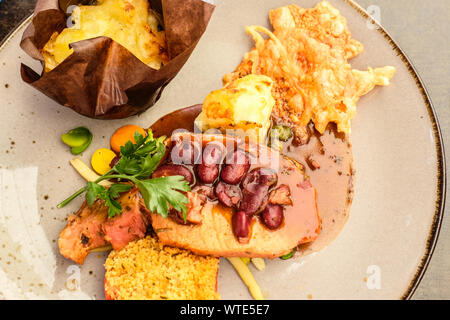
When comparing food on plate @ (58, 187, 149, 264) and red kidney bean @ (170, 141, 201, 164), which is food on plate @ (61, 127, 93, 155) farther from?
red kidney bean @ (170, 141, 201, 164)

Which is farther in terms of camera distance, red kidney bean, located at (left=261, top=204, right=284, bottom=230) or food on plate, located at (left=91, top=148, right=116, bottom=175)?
food on plate, located at (left=91, top=148, right=116, bottom=175)

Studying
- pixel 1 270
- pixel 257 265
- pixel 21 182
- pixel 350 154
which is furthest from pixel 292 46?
pixel 1 270

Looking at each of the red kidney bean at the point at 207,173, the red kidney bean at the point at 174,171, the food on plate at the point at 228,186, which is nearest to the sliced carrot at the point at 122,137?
the food on plate at the point at 228,186

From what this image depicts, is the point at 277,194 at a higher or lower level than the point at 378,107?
lower

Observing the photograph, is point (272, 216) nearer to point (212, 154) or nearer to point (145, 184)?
point (212, 154)

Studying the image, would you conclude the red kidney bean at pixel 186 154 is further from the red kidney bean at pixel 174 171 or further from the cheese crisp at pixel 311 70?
the cheese crisp at pixel 311 70

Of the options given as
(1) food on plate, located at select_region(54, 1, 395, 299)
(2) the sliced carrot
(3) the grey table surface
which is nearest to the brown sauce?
(1) food on plate, located at select_region(54, 1, 395, 299)

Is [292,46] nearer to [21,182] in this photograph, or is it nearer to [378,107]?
[378,107]
